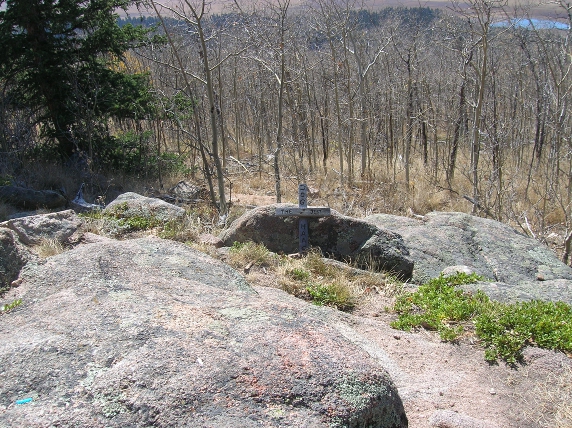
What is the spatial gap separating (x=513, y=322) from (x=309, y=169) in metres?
11.0

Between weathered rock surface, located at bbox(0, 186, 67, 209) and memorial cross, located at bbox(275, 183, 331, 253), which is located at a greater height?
memorial cross, located at bbox(275, 183, 331, 253)

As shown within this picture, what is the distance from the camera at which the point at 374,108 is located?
15609mm

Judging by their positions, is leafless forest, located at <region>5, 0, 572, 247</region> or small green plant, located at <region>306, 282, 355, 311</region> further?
leafless forest, located at <region>5, 0, 572, 247</region>

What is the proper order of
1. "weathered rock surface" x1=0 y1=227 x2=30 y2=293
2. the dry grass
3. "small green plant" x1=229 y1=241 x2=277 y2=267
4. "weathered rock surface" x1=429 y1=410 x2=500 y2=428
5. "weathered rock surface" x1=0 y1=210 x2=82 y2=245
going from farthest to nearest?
"small green plant" x1=229 y1=241 x2=277 y2=267 → "weathered rock surface" x1=0 y1=210 x2=82 y2=245 → the dry grass → "weathered rock surface" x1=0 y1=227 x2=30 y2=293 → "weathered rock surface" x1=429 y1=410 x2=500 y2=428

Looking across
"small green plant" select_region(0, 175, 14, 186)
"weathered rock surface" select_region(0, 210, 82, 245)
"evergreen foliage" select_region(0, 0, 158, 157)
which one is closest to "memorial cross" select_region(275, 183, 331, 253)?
"weathered rock surface" select_region(0, 210, 82, 245)

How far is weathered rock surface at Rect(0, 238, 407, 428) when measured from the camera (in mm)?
1854

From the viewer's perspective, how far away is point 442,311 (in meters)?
4.45

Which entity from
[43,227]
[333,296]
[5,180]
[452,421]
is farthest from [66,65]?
[452,421]

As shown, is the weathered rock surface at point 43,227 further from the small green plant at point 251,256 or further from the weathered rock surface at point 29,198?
the weathered rock surface at point 29,198

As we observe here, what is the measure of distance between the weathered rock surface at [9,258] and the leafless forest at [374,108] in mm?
3786

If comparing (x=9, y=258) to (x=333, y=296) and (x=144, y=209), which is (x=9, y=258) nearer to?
(x=144, y=209)

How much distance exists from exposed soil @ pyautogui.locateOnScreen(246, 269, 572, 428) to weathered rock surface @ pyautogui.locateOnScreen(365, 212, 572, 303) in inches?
65.4

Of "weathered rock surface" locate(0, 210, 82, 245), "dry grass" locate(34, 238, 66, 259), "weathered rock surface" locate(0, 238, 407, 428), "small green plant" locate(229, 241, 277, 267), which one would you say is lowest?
"small green plant" locate(229, 241, 277, 267)

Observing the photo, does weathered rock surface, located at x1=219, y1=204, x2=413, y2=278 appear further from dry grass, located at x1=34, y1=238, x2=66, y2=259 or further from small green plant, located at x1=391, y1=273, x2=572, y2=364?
dry grass, located at x1=34, y1=238, x2=66, y2=259
